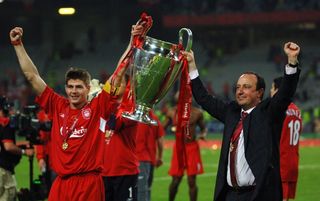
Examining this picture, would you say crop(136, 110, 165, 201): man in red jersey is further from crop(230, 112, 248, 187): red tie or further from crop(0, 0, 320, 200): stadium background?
crop(0, 0, 320, 200): stadium background

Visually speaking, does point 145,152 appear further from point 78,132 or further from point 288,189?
point 78,132

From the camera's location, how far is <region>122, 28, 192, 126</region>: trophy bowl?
7.31 metres

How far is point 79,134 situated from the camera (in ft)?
26.9

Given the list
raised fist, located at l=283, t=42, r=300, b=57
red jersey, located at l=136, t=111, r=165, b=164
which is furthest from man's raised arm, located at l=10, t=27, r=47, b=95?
red jersey, located at l=136, t=111, r=165, b=164

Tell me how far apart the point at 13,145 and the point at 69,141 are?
3098 millimetres

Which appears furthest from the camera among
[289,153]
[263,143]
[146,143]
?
[146,143]

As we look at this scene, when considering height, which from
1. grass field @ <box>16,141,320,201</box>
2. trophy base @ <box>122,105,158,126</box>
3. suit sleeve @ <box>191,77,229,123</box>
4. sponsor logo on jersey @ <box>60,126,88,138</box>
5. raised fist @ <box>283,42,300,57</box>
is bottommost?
grass field @ <box>16,141,320,201</box>

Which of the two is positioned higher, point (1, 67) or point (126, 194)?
point (1, 67)

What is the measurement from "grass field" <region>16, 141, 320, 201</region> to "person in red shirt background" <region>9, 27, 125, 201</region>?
8363 mm

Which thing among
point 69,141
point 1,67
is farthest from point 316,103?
point 69,141

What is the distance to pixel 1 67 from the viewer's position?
50375 mm

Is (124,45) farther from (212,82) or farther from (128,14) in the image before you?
(212,82)

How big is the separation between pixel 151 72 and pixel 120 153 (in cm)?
335

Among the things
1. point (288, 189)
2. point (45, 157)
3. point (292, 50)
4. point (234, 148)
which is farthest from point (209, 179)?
point (292, 50)
